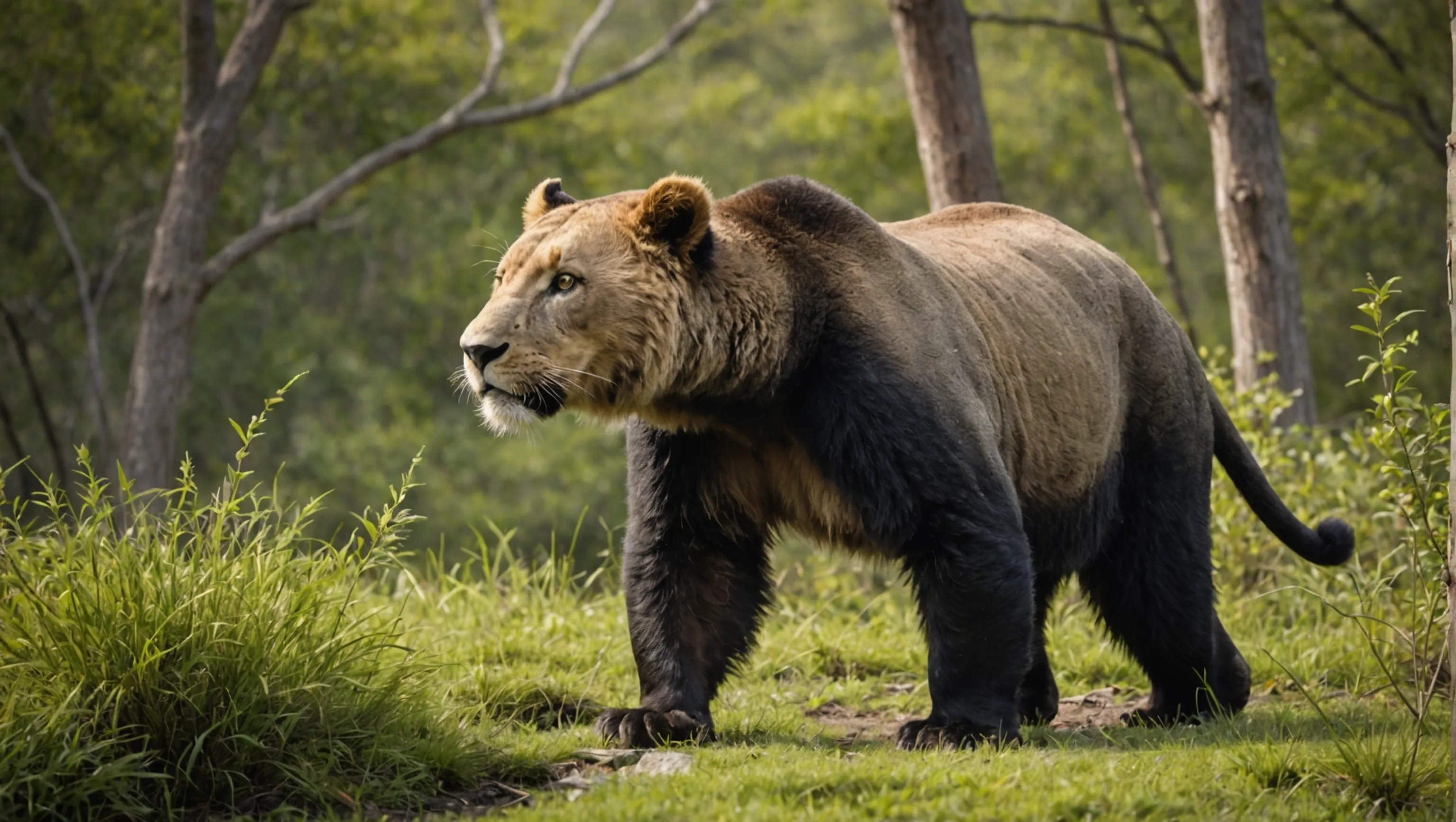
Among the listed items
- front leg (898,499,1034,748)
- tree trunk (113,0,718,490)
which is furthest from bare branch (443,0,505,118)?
front leg (898,499,1034,748)

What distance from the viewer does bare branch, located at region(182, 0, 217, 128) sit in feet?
32.7

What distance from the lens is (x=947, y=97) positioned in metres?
8.71

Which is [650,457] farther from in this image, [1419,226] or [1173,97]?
[1173,97]

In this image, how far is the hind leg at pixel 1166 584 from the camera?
19.8ft

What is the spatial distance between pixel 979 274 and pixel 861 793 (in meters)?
2.53

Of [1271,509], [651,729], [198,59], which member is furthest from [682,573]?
[198,59]

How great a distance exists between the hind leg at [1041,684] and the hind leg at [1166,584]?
0.23 meters

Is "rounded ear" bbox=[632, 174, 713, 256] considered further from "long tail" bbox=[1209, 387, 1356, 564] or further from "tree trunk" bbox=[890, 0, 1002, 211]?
"tree trunk" bbox=[890, 0, 1002, 211]

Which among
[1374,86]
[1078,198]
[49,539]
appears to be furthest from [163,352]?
[1078,198]

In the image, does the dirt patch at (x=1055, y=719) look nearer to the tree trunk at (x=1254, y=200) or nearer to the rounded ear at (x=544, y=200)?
the rounded ear at (x=544, y=200)

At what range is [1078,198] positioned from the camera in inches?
984

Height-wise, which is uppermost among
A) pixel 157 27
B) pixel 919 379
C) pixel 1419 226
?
pixel 157 27

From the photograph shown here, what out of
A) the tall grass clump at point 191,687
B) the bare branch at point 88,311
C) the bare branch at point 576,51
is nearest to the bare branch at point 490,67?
the bare branch at point 576,51

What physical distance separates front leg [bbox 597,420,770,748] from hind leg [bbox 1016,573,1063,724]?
1.36 meters
